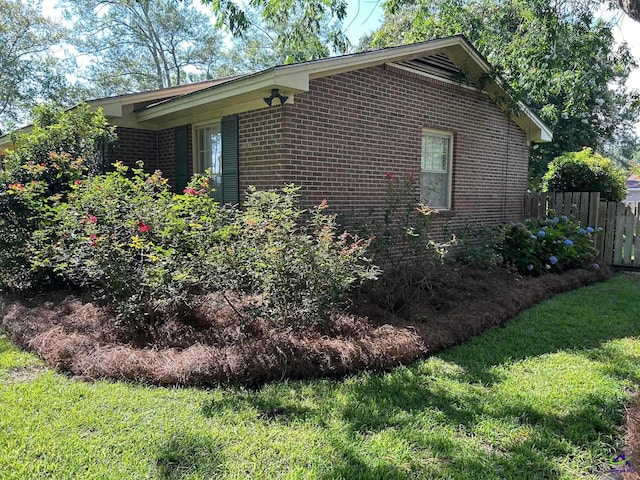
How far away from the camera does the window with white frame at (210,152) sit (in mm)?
7922

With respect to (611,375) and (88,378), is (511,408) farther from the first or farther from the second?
(88,378)

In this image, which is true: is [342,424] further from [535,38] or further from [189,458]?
[535,38]

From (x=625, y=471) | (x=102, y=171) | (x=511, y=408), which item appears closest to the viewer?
(x=625, y=471)

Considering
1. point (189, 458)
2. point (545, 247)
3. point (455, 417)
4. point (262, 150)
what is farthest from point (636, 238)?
point (189, 458)

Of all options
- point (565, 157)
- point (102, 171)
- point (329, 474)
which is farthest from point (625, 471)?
point (565, 157)

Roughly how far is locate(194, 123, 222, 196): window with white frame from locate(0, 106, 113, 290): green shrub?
1.49 meters

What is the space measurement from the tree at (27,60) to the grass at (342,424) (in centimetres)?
2967

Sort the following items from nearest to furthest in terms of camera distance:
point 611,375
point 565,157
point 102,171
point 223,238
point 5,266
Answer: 1. point 611,375
2. point 223,238
3. point 5,266
4. point 102,171
5. point 565,157

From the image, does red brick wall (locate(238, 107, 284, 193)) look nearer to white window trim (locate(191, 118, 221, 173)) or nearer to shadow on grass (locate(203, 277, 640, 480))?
white window trim (locate(191, 118, 221, 173))

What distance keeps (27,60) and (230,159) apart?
2824 centimetres

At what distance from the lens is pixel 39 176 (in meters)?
6.95

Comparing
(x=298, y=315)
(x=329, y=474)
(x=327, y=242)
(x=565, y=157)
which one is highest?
(x=565, y=157)

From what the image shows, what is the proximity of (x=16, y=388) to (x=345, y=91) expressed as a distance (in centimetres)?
564

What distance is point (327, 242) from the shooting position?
15.2 ft
